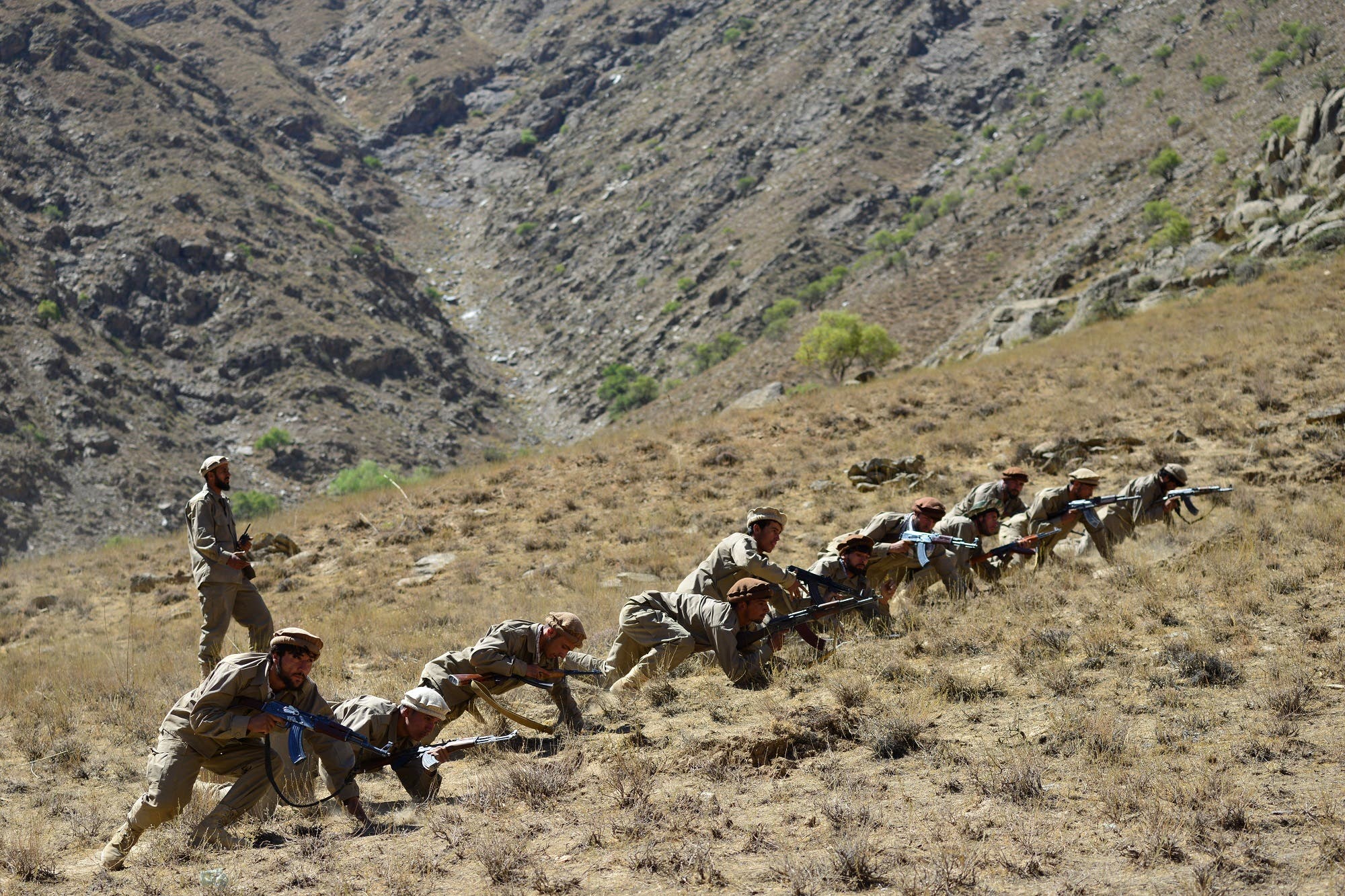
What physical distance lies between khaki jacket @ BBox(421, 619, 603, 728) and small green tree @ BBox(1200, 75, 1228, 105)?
49.3 meters

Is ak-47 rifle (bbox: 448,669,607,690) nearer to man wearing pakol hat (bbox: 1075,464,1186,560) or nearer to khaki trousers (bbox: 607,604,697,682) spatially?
khaki trousers (bbox: 607,604,697,682)

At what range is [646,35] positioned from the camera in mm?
92812

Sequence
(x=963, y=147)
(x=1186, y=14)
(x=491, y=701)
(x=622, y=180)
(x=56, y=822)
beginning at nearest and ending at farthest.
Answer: (x=56, y=822)
(x=491, y=701)
(x=1186, y=14)
(x=963, y=147)
(x=622, y=180)

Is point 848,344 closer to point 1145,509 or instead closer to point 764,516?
point 1145,509

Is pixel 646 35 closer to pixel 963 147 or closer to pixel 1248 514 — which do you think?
pixel 963 147

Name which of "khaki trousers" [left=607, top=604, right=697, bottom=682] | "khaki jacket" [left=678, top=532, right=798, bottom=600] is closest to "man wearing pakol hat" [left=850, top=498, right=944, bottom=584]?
"khaki jacket" [left=678, top=532, right=798, bottom=600]

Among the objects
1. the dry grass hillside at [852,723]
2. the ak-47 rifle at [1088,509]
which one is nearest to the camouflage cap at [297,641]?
the dry grass hillside at [852,723]

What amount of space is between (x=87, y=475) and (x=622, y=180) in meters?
44.4

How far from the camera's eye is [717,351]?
173 feet

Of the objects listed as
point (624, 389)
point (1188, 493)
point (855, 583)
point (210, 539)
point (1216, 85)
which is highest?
point (210, 539)

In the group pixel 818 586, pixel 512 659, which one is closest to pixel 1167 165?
pixel 818 586

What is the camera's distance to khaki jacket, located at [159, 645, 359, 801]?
5.14 meters

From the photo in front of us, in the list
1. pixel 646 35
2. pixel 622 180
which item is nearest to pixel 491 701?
pixel 622 180

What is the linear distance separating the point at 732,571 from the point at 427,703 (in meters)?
2.92
